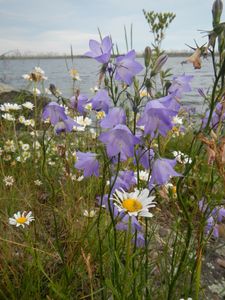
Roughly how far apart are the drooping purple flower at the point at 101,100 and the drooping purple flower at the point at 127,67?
96 mm

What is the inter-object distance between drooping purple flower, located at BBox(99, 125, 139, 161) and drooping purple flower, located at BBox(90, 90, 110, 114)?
0.16 metres

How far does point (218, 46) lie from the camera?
1160 millimetres

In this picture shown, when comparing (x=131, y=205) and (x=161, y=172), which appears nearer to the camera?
(x=131, y=205)

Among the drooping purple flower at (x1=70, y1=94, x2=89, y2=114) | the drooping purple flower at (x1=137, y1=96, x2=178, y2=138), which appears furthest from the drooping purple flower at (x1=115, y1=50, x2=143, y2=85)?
the drooping purple flower at (x1=70, y1=94, x2=89, y2=114)

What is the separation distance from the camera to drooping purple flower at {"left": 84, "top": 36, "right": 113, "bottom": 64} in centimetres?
129

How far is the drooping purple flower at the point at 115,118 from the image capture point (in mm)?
1300

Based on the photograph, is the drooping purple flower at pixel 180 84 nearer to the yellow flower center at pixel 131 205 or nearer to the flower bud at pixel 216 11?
the flower bud at pixel 216 11

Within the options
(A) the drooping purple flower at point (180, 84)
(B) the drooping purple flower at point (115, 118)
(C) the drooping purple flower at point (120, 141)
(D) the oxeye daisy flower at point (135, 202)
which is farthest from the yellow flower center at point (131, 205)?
(A) the drooping purple flower at point (180, 84)

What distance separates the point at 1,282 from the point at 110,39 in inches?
50.2

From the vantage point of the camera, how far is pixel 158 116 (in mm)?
1270

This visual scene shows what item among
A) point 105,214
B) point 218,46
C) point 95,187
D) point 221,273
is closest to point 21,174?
point 95,187

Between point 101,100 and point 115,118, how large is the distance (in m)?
0.12

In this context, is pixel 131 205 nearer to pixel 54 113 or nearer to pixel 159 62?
pixel 159 62

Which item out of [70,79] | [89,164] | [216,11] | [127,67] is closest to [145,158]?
[89,164]
